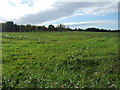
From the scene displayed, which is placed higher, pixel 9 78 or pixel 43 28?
pixel 43 28

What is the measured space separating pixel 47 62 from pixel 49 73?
2.91 m

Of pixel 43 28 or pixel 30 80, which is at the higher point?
pixel 43 28

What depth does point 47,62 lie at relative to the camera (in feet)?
47.9

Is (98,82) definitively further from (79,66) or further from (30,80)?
(30,80)

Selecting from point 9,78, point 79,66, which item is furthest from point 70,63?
point 9,78

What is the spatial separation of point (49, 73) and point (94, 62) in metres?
4.55

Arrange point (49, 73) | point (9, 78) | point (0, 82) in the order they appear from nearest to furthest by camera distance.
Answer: point (0, 82), point (9, 78), point (49, 73)

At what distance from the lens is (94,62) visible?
14.3 meters

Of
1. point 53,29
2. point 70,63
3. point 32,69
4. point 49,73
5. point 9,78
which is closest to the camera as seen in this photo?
point 9,78

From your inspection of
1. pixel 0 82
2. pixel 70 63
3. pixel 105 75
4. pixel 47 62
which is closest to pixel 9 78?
pixel 0 82

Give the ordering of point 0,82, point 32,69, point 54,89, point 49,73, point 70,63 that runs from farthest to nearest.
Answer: point 70,63
point 32,69
point 49,73
point 0,82
point 54,89

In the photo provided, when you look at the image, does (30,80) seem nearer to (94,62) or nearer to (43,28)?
(94,62)

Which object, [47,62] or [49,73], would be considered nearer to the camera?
[49,73]

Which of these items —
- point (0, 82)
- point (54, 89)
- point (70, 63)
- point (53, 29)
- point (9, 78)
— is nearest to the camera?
point (54, 89)
